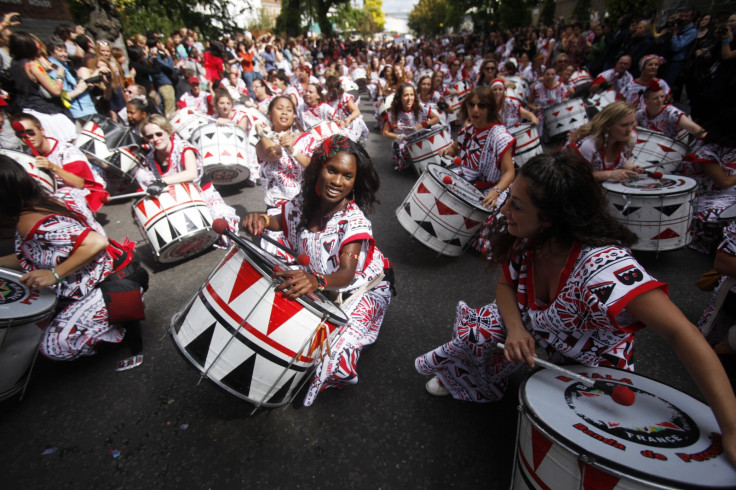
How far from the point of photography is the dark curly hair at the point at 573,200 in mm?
1551

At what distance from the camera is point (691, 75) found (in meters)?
7.12

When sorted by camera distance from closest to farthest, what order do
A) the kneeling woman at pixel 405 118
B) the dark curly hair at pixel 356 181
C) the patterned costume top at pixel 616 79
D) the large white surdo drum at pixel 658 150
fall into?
the dark curly hair at pixel 356 181 → the large white surdo drum at pixel 658 150 → the kneeling woman at pixel 405 118 → the patterned costume top at pixel 616 79

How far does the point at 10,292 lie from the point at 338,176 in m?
2.16

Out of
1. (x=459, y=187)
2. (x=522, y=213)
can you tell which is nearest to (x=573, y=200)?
(x=522, y=213)

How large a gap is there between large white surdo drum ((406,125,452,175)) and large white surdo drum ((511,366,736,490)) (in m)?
4.41

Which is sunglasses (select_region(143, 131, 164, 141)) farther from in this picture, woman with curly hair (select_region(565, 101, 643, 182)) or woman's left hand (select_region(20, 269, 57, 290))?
woman with curly hair (select_region(565, 101, 643, 182))

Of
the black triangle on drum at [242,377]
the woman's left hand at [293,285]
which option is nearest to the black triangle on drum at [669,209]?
the woman's left hand at [293,285]

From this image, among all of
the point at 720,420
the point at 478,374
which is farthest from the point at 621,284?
the point at 478,374

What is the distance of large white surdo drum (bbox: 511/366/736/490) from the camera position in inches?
43.0

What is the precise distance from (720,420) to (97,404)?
3353mm

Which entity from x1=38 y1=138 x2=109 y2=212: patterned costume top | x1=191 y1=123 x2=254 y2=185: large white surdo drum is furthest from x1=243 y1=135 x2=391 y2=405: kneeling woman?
x1=191 y1=123 x2=254 y2=185: large white surdo drum

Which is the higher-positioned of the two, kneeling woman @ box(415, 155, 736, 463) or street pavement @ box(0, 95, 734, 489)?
kneeling woman @ box(415, 155, 736, 463)

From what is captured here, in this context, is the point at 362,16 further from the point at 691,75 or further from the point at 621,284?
the point at 621,284

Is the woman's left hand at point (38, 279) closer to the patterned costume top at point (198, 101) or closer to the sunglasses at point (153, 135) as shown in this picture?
the sunglasses at point (153, 135)
